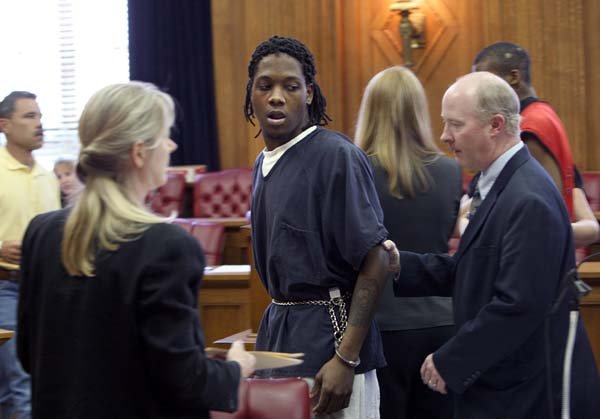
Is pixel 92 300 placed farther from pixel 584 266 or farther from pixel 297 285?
pixel 584 266

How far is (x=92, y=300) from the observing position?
2.05 meters

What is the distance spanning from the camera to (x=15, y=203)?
509 centimetres

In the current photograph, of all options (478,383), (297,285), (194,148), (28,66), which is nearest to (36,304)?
(297,285)

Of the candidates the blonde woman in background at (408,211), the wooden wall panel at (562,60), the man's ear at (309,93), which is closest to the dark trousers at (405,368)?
the blonde woman in background at (408,211)

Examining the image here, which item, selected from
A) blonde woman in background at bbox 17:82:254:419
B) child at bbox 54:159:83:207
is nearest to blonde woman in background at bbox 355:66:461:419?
blonde woman in background at bbox 17:82:254:419

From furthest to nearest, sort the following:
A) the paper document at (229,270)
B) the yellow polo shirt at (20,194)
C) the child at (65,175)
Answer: the child at (65,175), the paper document at (229,270), the yellow polo shirt at (20,194)

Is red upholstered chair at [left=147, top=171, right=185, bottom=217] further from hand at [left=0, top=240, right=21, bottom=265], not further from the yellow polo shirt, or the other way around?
hand at [left=0, top=240, right=21, bottom=265]

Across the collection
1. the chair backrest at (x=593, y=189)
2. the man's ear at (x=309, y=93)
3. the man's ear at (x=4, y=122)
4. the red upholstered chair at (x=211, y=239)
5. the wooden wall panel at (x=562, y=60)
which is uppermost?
the wooden wall panel at (x=562, y=60)

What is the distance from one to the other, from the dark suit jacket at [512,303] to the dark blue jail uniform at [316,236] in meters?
0.31

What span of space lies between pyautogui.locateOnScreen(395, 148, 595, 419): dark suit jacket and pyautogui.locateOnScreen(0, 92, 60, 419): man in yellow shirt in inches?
109

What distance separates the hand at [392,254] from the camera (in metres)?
2.85

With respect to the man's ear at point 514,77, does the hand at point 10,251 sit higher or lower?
lower

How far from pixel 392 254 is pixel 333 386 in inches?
17.6

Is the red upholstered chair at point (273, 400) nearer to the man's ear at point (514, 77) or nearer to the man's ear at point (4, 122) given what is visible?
the man's ear at point (514, 77)
